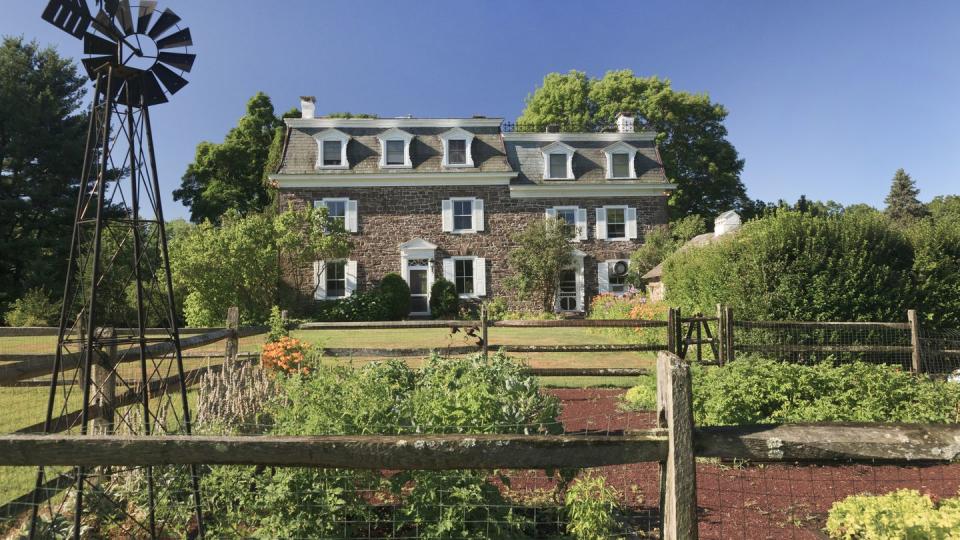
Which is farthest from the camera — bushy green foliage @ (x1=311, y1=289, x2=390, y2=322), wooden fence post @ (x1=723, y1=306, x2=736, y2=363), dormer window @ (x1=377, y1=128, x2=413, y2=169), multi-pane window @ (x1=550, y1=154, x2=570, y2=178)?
multi-pane window @ (x1=550, y1=154, x2=570, y2=178)

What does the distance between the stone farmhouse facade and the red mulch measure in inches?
703

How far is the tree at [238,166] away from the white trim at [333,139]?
38.4 feet

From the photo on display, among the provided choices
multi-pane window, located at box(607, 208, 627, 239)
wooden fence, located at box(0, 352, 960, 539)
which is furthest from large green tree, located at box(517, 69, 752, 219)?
wooden fence, located at box(0, 352, 960, 539)

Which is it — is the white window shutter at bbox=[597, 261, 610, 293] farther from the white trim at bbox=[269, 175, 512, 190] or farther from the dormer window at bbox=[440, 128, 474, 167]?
the dormer window at bbox=[440, 128, 474, 167]

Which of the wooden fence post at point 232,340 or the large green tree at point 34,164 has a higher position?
the large green tree at point 34,164

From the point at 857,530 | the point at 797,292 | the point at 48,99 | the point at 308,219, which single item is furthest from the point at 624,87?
the point at 857,530

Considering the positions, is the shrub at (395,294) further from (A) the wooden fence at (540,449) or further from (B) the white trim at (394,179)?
(A) the wooden fence at (540,449)

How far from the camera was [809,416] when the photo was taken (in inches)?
195

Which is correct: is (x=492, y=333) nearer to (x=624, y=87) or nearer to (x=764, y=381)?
(x=764, y=381)

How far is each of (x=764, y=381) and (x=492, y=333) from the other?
36.9 ft

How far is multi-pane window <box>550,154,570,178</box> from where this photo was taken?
78.0 ft

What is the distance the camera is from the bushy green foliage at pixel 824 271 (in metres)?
9.65

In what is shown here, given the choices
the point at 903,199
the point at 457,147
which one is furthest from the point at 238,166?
the point at 903,199

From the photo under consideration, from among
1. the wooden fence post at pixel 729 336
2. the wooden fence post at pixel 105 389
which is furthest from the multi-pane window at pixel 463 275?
the wooden fence post at pixel 105 389
